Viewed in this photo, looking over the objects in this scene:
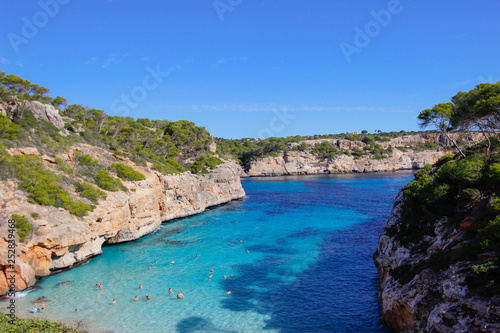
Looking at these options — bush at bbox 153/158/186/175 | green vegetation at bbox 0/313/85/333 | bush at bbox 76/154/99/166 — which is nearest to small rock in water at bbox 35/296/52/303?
green vegetation at bbox 0/313/85/333

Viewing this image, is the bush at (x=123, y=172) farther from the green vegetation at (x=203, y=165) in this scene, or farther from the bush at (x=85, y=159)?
the green vegetation at (x=203, y=165)

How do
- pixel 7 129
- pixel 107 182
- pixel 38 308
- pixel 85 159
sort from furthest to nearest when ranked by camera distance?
pixel 85 159 < pixel 107 182 < pixel 7 129 < pixel 38 308

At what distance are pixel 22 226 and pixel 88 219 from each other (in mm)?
5191

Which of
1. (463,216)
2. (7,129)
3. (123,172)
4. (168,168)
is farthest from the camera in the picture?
(168,168)

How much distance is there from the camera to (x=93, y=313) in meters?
15.9

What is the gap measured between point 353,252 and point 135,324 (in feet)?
56.0

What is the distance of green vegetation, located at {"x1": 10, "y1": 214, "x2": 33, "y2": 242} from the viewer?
60.6ft

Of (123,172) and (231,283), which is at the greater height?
(123,172)

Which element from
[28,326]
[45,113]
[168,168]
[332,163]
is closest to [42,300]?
[28,326]

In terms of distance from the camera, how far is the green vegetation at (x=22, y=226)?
18.5 m

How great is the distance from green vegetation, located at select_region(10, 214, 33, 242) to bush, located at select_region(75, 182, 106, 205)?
6.64 metres

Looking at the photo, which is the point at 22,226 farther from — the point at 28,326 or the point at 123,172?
the point at 123,172

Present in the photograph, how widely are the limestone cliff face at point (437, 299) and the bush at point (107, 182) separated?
982 inches

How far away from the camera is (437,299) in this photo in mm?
9703
